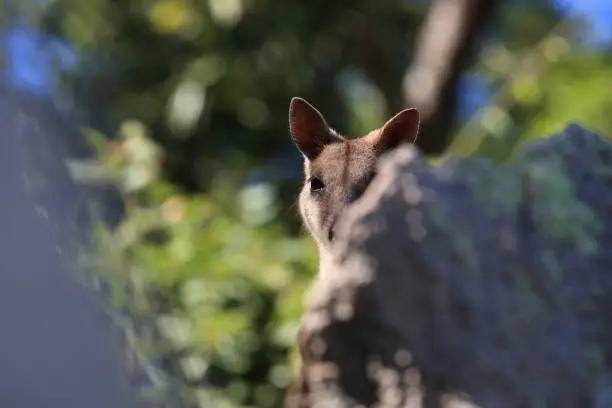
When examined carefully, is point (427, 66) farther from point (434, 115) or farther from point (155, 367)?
point (155, 367)

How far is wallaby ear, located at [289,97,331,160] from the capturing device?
3.68m

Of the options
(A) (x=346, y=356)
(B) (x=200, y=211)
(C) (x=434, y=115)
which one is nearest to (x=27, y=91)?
(B) (x=200, y=211)

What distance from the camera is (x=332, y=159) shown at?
3.53 meters

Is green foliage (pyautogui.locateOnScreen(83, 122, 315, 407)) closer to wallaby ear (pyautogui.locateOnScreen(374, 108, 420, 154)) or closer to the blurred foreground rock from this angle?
wallaby ear (pyautogui.locateOnScreen(374, 108, 420, 154))

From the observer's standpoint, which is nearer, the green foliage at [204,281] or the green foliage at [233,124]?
the green foliage at [204,281]

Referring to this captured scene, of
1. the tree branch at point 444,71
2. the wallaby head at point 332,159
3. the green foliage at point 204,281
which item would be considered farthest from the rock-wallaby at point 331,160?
the tree branch at point 444,71

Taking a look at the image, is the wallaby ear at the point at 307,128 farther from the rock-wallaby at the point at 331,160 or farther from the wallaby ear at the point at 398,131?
the wallaby ear at the point at 398,131

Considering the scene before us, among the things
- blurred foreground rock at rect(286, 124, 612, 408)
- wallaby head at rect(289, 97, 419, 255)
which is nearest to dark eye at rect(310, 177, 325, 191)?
wallaby head at rect(289, 97, 419, 255)

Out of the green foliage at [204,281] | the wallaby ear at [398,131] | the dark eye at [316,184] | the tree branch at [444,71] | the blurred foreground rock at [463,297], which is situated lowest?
the blurred foreground rock at [463,297]

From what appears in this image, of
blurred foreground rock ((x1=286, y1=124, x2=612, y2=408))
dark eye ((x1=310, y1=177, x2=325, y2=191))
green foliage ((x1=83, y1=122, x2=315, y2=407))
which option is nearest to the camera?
blurred foreground rock ((x1=286, y1=124, x2=612, y2=408))

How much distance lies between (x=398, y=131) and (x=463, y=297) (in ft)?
5.31

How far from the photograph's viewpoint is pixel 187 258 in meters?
4.80

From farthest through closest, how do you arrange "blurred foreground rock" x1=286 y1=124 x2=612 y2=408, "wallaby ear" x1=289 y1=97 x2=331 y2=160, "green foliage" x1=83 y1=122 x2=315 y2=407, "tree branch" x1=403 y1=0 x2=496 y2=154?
"tree branch" x1=403 y1=0 x2=496 y2=154
"green foliage" x1=83 y1=122 x2=315 y2=407
"wallaby ear" x1=289 y1=97 x2=331 y2=160
"blurred foreground rock" x1=286 y1=124 x2=612 y2=408

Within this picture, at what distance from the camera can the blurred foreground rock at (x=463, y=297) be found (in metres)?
1.83
